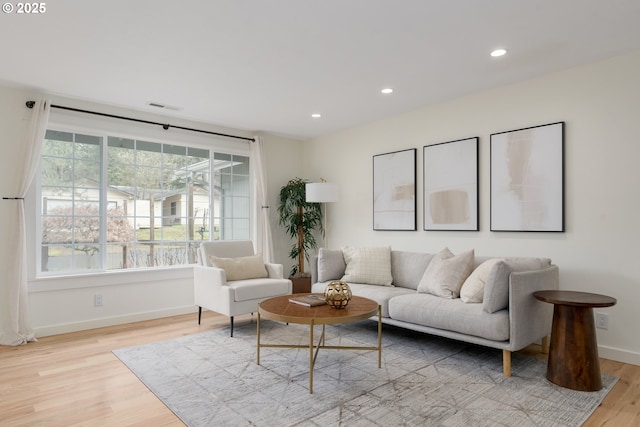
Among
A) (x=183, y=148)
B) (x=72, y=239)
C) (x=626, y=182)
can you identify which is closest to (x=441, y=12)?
(x=626, y=182)

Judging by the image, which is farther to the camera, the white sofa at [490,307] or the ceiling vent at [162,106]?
the ceiling vent at [162,106]

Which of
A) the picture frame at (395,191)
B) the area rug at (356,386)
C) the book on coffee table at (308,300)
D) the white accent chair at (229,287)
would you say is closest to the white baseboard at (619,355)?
the area rug at (356,386)

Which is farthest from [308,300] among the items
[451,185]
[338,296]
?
[451,185]

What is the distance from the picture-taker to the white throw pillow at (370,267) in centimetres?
411

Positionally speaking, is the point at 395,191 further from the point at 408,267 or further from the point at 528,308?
the point at 528,308

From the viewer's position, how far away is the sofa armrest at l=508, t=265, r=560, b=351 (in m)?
2.71

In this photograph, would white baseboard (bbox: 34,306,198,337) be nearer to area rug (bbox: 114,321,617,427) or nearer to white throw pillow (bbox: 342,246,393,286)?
area rug (bbox: 114,321,617,427)

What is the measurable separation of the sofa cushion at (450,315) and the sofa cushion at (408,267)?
583 millimetres

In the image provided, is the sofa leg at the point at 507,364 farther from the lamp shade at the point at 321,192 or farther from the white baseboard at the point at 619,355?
the lamp shade at the point at 321,192

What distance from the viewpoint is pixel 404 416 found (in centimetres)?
217

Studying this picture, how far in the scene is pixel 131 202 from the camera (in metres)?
4.56

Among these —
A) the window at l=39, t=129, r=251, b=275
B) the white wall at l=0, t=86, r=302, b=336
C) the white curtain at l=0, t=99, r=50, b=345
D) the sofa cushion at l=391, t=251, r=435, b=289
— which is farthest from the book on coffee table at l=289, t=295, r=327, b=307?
the white curtain at l=0, t=99, r=50, b=345

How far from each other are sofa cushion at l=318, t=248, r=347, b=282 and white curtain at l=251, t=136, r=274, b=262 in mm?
1274

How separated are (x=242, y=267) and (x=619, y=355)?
3.49 meters
